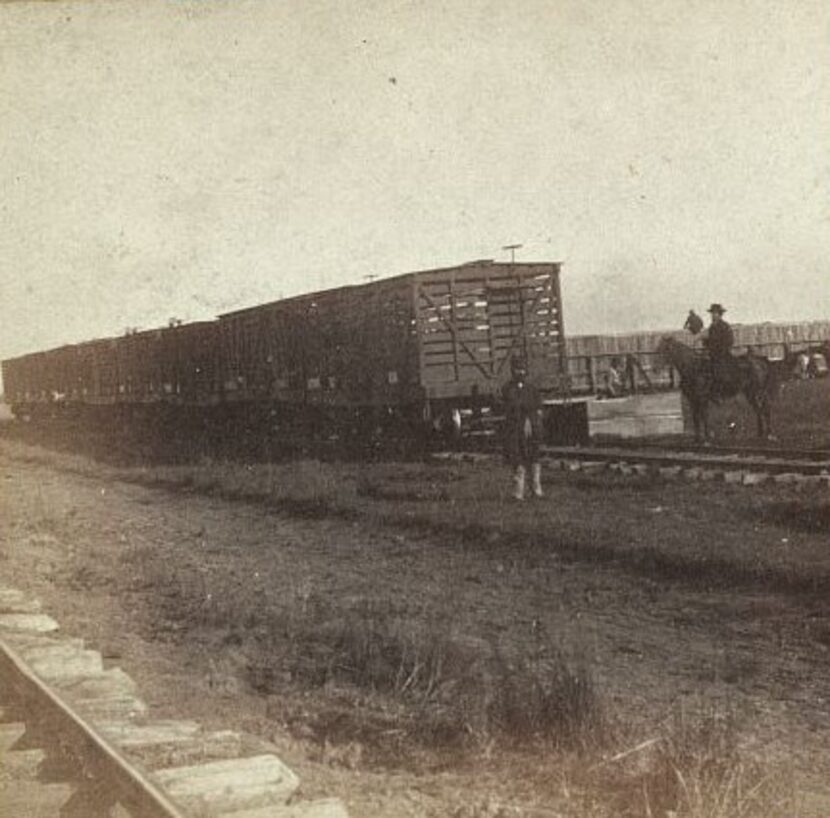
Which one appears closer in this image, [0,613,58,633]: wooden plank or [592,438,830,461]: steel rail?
[0,613,58,633]: wooden plank

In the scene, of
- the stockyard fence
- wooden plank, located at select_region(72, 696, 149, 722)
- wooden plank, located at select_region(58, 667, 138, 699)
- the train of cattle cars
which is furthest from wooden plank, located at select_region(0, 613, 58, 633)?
the stockyard fence

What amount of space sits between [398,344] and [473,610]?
10.7m

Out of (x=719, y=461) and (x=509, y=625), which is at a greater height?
(x=719, y=461)

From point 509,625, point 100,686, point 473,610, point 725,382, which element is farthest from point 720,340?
point 100,686

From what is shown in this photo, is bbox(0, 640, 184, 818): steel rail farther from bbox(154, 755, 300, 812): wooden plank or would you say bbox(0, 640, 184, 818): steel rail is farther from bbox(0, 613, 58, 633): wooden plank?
bbox(0, 613, 58, 633): wooden plank

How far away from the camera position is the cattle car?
17.7 m

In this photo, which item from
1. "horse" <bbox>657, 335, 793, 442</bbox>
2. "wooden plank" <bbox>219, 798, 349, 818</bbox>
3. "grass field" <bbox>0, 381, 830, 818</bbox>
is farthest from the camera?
"horse" <bbox>657, 335, 793, 442</bbox>

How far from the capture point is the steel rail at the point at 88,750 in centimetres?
378

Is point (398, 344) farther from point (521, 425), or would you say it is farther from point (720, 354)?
point (521, 425)

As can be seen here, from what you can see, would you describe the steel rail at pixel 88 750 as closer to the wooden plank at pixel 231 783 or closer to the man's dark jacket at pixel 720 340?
the wooden plank at pixel 231 783

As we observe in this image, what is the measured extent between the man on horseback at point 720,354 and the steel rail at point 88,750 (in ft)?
44.1

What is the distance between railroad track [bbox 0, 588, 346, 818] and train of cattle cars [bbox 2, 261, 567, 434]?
12115mm

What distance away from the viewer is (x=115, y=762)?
414 centimetres

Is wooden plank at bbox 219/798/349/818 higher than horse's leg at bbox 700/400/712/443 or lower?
lower
